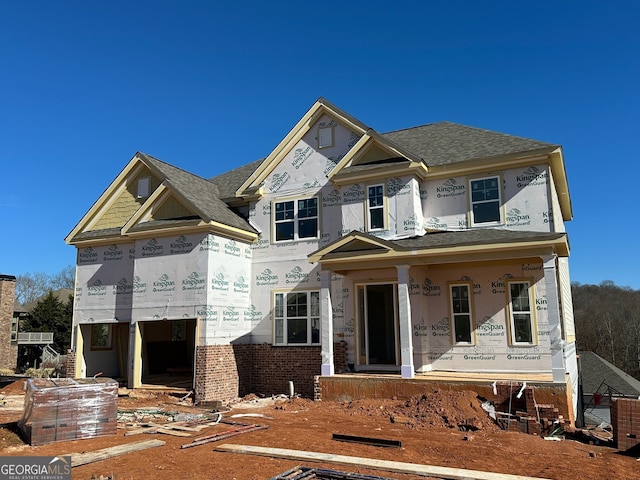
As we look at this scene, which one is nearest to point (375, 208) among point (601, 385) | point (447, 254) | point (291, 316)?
point (447, 254)

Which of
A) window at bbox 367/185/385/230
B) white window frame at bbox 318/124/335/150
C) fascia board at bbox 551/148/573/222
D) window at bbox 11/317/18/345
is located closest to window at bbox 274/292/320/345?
window at bbox 367/185/385/230

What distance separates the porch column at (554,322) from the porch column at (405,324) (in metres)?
3.54

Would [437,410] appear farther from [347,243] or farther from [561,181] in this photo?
[561,181]

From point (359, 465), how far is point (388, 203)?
31.2 feet

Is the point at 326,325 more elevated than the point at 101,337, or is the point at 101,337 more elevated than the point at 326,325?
the point at 326,325

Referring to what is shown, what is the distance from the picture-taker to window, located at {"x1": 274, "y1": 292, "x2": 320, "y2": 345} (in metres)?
16.9

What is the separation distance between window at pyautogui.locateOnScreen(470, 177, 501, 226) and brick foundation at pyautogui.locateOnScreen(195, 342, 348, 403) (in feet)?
19.2

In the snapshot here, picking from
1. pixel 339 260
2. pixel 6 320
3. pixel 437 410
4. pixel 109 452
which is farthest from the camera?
pixel 6 320

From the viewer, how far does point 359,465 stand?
7832 mm

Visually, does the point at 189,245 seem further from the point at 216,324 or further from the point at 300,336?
the point at 300,336

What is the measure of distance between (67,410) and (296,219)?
32.3ft

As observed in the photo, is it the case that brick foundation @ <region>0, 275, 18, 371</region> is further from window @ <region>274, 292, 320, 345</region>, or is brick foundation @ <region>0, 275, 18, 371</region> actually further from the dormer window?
window @ <region>274, 292, 320, 345</region>

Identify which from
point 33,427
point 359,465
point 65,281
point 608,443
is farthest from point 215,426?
point 65,281

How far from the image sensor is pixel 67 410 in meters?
9.88
